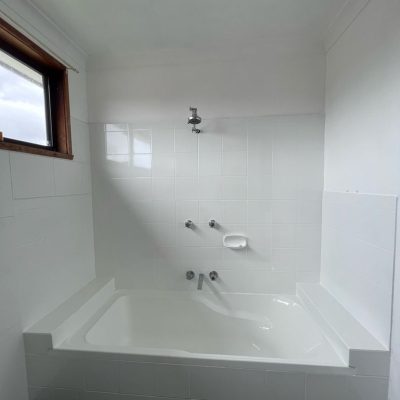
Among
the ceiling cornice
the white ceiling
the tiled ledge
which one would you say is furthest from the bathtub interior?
the white ceiling

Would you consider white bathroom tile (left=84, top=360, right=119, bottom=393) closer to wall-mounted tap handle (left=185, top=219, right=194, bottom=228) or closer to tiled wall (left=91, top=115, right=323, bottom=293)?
tiled wall (left=91, top=115, right=323, bottom=293)

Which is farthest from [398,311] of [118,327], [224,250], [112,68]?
[112,68]

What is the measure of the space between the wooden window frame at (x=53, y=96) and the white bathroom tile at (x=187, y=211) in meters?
0.89

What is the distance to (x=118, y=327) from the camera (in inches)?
66.8

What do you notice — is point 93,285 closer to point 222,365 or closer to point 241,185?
point 222,365

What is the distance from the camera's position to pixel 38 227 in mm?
1336

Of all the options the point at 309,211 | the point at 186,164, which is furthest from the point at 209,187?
the point at 309,211

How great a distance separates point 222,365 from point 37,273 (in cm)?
118

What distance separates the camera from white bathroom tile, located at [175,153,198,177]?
5.83ft

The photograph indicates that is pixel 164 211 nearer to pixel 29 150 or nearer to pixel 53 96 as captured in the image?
pixel 29 150

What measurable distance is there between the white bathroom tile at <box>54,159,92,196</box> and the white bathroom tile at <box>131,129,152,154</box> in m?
0.44

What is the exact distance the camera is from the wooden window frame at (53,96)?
1324 mm

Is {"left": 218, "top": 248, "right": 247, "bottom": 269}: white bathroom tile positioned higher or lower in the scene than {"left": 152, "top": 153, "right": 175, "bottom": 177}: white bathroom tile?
lower

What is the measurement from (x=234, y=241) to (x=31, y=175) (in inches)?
56.9
